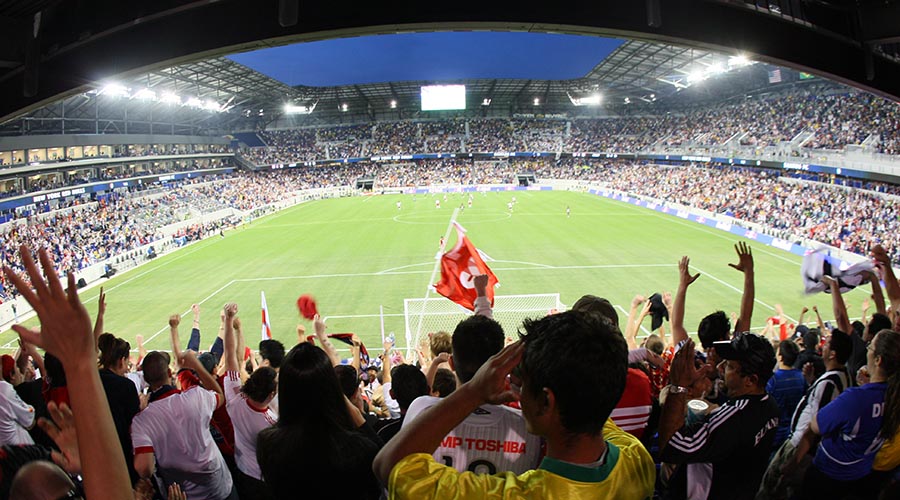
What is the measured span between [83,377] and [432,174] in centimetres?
8452

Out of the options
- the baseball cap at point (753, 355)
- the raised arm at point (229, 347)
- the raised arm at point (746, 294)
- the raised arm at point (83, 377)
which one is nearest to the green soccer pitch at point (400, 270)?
the raised arm at point (746, 294)

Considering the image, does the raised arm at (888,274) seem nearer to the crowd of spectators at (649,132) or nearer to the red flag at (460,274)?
the red flag at (460,274)

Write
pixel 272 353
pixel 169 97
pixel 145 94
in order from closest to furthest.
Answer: pixel 272 353 < pixel 145 94 < pixel 169 97

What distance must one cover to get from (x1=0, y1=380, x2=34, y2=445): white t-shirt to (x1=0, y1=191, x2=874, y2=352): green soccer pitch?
598 inches

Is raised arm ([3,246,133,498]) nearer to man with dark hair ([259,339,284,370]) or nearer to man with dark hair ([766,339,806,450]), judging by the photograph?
man with dark hair ([766,339,806,450])

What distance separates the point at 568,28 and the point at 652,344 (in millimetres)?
4656

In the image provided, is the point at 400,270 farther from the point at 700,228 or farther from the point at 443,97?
the point at 443,97

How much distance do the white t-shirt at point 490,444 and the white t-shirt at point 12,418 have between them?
3.93 meters

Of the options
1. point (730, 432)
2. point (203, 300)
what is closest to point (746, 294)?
point (730, 432)

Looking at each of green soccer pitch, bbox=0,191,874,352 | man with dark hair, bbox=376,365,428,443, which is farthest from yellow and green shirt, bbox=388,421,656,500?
green soccer pitch, bbox=0,191,874,352

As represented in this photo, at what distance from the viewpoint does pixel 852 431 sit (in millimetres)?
4172

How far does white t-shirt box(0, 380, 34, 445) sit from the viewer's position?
14.8 ft

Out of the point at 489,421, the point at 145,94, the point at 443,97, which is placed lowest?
the point at 489,421

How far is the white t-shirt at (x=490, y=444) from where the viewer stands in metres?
2.74
